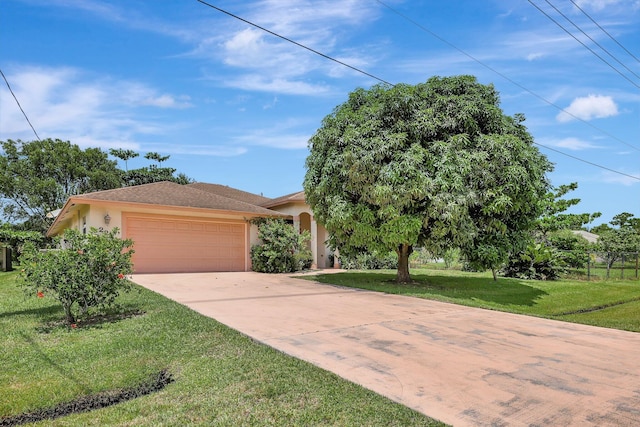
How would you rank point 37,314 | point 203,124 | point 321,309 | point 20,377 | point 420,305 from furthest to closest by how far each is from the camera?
point 203,124 → point 420,305 → point 321,309 → point 37,314 → point 20,377

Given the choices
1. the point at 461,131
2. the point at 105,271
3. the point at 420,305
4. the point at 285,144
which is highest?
the point at 285,144

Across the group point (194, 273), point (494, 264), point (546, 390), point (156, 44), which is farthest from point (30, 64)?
point (494, 264)

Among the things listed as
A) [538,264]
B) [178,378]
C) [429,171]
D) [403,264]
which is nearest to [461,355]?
[178,378]

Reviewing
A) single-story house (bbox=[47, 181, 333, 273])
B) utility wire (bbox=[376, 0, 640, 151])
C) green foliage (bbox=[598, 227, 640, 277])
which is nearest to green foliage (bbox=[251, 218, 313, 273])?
single-story house (bbox=[47, 181, 333, 273])

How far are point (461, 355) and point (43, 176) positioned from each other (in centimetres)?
3371

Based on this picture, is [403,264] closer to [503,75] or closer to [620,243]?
[503,75]

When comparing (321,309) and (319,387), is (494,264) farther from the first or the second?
(319,387)

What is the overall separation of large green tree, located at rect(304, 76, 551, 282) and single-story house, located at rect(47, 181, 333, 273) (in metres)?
3.23

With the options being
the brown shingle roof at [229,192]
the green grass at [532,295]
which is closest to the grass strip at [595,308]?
the green grass at [532,295]

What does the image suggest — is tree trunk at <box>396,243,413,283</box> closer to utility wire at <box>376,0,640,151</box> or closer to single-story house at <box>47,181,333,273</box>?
single-story house at <box>47,181,333,273</box>

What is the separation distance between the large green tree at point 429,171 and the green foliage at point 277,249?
421 centimetres

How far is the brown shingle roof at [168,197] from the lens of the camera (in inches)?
568

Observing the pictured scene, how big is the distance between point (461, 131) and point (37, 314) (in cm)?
1048

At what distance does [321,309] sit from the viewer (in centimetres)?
781
